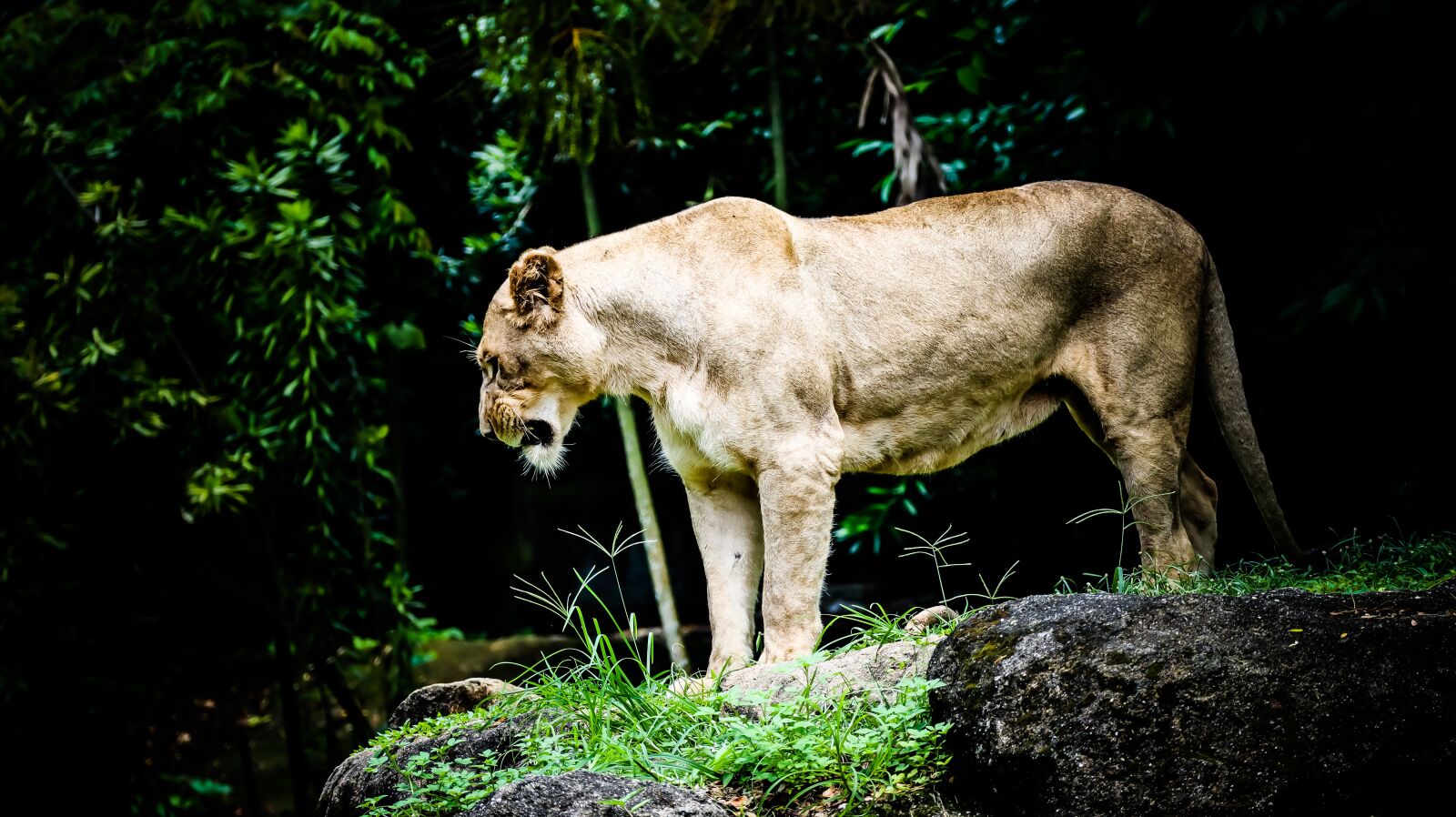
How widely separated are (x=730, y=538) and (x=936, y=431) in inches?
36.2

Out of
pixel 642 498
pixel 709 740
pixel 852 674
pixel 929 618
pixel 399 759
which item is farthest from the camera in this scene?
pixel 642 498

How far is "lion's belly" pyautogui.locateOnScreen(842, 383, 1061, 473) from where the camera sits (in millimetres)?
5016

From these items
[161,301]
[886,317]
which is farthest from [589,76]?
[886,317]

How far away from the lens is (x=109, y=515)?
851cm

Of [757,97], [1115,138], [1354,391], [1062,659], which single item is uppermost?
[757,97]

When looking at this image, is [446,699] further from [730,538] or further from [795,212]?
[795,212]

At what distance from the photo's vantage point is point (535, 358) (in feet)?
16.4

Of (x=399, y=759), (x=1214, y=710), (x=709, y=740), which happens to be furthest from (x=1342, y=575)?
(x=399, y=759)

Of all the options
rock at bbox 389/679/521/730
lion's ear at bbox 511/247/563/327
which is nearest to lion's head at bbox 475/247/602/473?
lion's ear at bbox 511/247/563/327

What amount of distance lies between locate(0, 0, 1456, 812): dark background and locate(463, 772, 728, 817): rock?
2.21 m

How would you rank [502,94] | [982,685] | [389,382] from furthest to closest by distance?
[389,382] → [502,94] → [982,685]

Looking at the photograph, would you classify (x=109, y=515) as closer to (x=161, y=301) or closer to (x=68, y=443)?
(x=68, y=443)

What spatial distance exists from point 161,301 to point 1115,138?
19.4ft

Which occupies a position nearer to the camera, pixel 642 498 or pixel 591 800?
pixel 591 800
